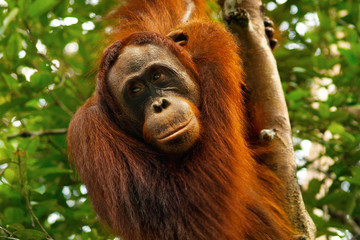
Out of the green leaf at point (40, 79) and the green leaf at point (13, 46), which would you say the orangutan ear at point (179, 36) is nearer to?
the green leaf at point (40, 79)

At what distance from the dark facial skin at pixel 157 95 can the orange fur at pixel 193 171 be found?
0.29ft

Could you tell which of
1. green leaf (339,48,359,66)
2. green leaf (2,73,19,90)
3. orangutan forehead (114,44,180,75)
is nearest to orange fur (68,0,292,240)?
orangutan forehead (114,44,180,75)

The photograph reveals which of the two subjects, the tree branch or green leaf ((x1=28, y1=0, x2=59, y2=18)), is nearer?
the tree branch

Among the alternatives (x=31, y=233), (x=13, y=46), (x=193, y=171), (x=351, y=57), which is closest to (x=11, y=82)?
(x=13, y=46)

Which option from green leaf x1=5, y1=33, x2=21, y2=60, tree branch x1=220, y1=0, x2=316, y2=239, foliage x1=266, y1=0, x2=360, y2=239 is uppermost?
green leaf x1=5, y1=33, x2=21, y2=60

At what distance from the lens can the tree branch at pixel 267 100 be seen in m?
2.94

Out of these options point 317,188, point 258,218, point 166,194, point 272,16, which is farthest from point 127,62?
point 272,16

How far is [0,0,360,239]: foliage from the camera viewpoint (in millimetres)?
3729

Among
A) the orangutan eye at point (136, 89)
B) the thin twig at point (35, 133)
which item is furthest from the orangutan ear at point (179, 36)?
the thin twig at point (35, 133)

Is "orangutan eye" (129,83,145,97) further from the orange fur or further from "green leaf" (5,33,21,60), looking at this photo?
"green leaf" (5,33,21,60)

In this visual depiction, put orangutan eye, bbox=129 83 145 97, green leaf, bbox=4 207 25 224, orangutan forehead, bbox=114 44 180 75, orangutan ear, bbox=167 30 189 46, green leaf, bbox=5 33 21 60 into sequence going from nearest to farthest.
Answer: orangutan eye, bbox=129 83 145 97
orangutan forehead, bbox=114 44 180 75
green leaf, bbox=4 207 25 224
orangutan ear, bbox=167 30 189 46
green leaf, bbox=5 33 21 60

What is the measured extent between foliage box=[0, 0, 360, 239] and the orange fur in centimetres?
62

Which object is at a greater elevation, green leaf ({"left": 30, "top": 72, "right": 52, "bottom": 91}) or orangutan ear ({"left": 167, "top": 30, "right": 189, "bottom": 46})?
orangutan ear ({"left": 167, "top": 30, "right": 189, "bottom": 46})

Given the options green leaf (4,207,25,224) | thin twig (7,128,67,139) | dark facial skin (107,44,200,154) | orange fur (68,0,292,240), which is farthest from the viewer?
thin twig (7,128,67,139)
